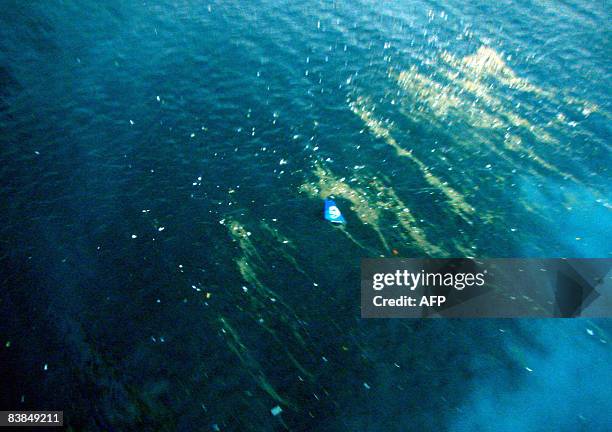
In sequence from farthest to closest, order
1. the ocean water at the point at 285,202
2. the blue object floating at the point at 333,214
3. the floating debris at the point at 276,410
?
the blue object floating at the point at 333,214 → the ocean water at the point at 285,202 → the floating debris at the point at 276,410

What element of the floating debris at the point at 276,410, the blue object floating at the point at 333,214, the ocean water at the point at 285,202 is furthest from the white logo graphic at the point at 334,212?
the floating debris at the point at 276,410

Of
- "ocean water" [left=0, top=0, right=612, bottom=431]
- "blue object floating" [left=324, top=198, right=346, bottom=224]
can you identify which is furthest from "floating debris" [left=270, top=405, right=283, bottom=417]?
"blue object floating" [left=324, top=198, right=346, bottom=224]

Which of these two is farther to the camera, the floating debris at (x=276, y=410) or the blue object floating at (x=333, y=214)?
the blue object floating at (x=333, y=214)

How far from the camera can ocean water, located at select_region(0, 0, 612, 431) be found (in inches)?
394

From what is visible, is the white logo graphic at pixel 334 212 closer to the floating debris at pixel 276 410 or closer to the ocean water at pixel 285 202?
the ocean water at pixel 285 202

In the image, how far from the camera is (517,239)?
13.3 meters

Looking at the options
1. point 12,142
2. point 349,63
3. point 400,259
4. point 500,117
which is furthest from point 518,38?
point 12,142

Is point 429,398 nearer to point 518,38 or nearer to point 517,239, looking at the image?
point 517,239

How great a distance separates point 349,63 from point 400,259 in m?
11.4

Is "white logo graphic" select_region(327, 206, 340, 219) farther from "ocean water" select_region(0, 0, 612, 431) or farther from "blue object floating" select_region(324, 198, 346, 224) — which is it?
"ocean water" select_region(0, 0, 612, 431)

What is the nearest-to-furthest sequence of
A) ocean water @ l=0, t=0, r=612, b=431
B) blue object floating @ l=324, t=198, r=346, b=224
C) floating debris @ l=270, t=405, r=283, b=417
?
1. floating debris @ l=270, t=405, r=283, b=417
2. ocean water @ l=0, t=0, r=612, b=431
3. blue object floating @ l=324, t=198, r=346, b=224

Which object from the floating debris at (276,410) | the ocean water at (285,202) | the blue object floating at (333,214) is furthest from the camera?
the blue object floating at (333,214)

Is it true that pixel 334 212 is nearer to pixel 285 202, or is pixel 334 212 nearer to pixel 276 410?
pixel 285 202

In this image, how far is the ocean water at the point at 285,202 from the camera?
1002cm
